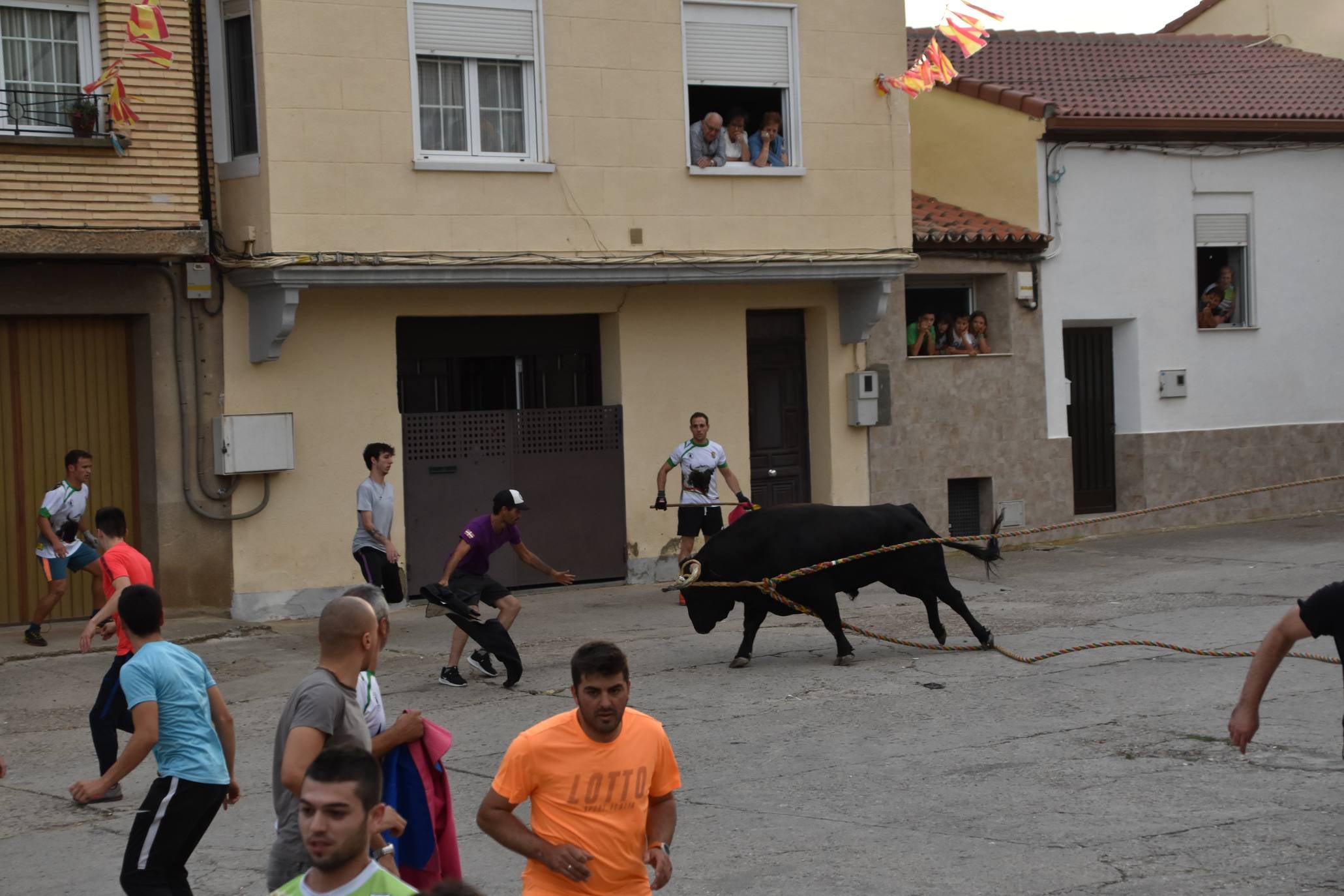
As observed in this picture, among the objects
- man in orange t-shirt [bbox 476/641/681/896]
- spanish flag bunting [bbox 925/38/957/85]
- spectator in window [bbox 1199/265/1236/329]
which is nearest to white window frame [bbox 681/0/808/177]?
spanish flag bunting [bbox 925/38/957/85]

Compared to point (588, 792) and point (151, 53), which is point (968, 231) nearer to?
point (151, 53)

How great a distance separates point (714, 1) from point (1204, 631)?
8.27 m

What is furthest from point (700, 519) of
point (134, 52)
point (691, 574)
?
point (134, 52)

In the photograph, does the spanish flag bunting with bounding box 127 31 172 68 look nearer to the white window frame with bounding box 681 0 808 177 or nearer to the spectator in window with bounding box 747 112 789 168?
the white window frame with bounding box 681 0 808 177

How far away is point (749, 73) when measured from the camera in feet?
57.2

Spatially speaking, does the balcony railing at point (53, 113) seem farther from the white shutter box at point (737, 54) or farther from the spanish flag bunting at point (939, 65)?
the spanish flag bunting at point (939, 65)

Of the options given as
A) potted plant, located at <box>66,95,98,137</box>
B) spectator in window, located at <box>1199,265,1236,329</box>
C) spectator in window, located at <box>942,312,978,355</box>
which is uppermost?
potted plant, located at <box>66,95,98,137</box>

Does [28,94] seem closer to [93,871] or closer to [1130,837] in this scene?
[93,871]

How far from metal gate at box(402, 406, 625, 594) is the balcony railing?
13.2 ft

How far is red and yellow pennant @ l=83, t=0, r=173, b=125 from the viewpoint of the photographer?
14156 millimetres

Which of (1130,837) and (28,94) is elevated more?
(28,94)

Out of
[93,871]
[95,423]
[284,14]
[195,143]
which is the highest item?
[284,14]

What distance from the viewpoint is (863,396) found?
1852 cm

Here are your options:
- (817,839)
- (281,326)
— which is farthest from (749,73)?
(817,839)
